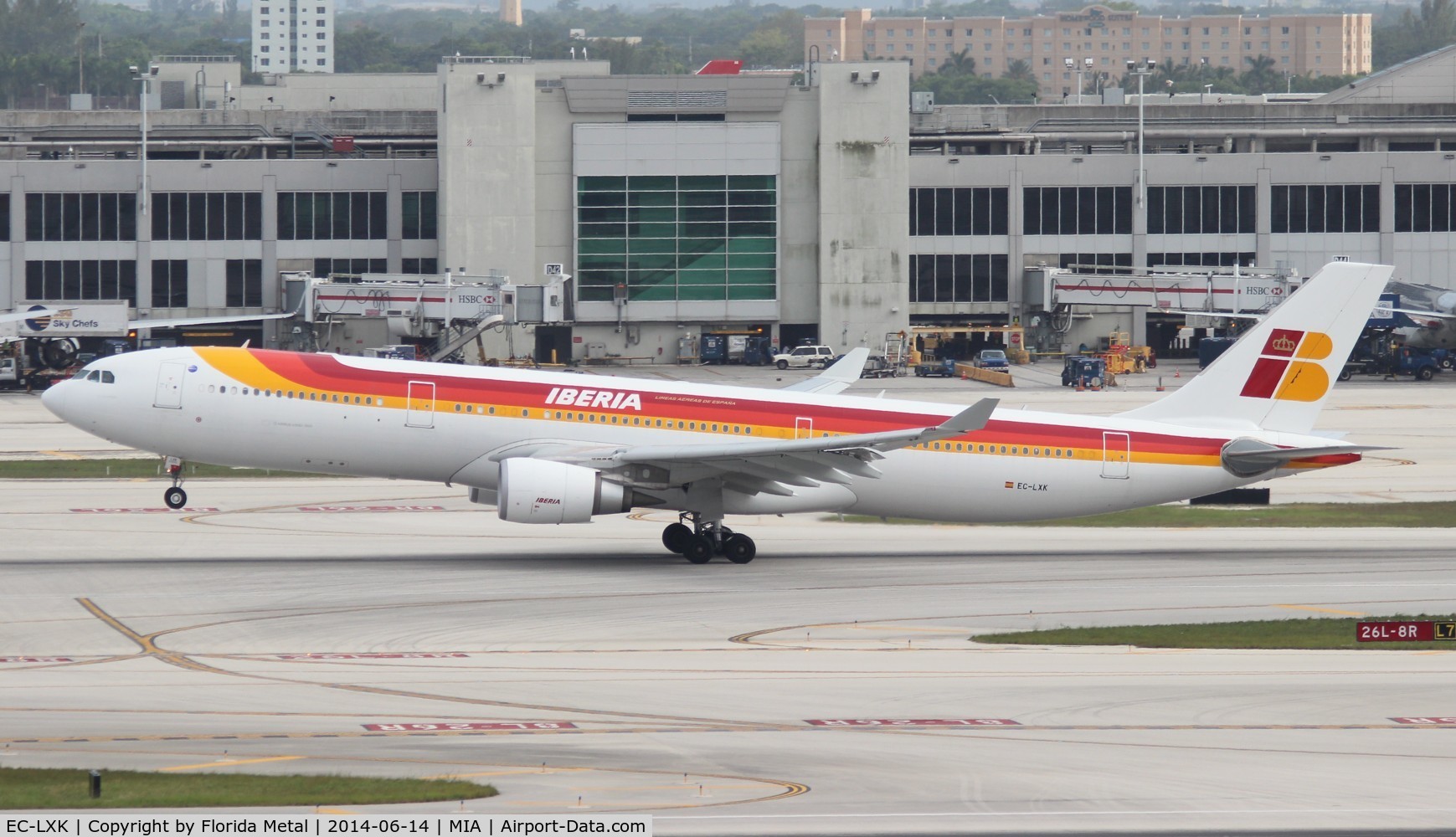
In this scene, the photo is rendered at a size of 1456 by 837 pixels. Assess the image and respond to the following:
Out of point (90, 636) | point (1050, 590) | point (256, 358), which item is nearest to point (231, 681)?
point (90, 636)

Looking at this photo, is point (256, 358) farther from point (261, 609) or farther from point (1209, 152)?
point (1209, 152)

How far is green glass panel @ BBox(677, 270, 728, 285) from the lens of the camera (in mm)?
114812

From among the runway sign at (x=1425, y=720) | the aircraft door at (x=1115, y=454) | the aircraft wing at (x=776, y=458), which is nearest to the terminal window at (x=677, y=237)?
the aircraft door at (x=1115, y=454)

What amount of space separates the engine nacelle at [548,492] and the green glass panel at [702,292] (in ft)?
251

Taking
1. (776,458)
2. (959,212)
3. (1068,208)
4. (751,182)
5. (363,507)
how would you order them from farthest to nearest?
1. (959,212)
2. (1068,208)
3. (751,182)
4. (363,507)
5. (776,458)

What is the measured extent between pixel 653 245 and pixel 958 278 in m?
24.0

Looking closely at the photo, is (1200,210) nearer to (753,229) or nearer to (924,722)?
(753,229)

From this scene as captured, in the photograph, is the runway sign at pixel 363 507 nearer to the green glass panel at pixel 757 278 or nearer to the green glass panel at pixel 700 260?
the green glass panel at pixel 700 260

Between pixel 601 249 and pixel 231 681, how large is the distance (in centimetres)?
8853

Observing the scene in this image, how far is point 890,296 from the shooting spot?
116m

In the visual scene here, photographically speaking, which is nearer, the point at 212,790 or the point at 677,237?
the point at 212,790

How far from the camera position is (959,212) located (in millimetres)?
122250

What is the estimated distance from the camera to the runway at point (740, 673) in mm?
20859

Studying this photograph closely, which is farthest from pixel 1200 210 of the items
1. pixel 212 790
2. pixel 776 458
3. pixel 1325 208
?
pixel 212 790
